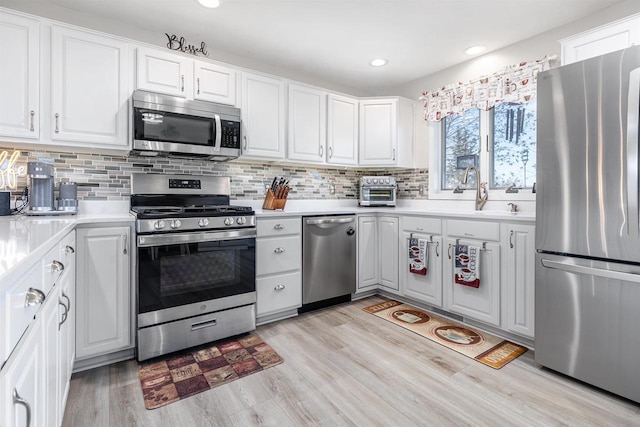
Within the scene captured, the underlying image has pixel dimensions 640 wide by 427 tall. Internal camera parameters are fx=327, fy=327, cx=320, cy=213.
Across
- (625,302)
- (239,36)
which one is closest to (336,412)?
(625,302)

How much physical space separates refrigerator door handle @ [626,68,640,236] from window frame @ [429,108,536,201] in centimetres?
119

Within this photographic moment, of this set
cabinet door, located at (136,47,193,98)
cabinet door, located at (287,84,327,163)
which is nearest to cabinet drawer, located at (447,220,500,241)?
cabinet door, located at (287,84,327,163)

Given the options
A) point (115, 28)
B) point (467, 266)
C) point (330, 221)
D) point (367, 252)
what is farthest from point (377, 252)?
point (115, 28)

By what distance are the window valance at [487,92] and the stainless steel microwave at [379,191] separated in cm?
82

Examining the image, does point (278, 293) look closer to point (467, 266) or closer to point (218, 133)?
point (218, 133)

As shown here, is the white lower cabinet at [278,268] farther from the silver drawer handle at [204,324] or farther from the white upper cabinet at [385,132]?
the white upper cabinet at [385,132]

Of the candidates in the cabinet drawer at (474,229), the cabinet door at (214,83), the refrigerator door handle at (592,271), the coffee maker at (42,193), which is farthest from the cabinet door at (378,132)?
the coffee maker at (42,193)

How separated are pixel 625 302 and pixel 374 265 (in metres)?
2.01

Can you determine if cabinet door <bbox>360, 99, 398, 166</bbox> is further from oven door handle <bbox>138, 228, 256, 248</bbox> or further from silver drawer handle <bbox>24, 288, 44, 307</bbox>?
silver drawer handle <bbox>24, 288, 44, 307</bbox>

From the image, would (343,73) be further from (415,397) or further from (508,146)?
(415,397)

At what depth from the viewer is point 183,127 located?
249 cm

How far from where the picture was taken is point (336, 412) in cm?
164

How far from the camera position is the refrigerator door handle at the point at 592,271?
1642 millimetres

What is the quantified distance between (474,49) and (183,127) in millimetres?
2662
